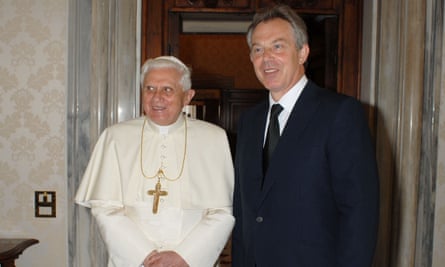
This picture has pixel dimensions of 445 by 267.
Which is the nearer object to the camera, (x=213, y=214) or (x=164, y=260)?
(x=164, y=260)

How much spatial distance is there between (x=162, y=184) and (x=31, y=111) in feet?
4.36

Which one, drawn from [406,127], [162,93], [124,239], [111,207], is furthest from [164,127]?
[406,127]

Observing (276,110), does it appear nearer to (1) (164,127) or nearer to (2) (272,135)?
(2) (272,135)

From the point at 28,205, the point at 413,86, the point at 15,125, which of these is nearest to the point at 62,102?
the point at 15,125

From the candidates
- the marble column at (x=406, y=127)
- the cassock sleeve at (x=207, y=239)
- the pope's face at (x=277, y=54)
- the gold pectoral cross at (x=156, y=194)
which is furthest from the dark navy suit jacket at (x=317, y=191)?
the marble column at (x=406, y=127)

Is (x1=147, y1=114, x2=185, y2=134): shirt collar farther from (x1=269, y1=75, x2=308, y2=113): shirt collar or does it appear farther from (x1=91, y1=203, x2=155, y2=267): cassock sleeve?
(x1=269, y1=75, x2=308, y2=113): shirt collar

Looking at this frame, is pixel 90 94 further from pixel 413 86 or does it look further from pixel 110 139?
pixel 413 86

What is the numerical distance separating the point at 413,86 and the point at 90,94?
2259mm

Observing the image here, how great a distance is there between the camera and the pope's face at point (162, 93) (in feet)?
6.82

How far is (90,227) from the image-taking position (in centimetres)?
284

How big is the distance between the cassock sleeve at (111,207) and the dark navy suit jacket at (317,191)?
1.95ft

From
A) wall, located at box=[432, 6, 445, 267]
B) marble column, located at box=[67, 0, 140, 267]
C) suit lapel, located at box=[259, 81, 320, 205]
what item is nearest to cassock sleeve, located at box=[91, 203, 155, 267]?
suit lapel, located at box=[259, 81, 320, 205]

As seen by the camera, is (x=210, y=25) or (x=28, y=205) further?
(x=210, y=25)

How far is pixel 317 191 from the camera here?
1.65 meters
